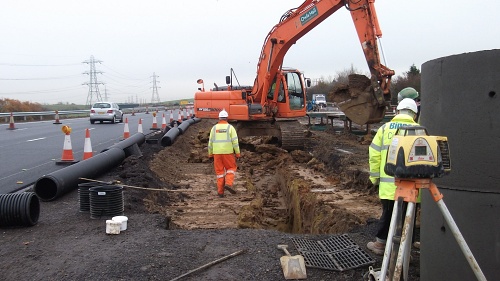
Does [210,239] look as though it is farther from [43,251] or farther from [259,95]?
[259,95]

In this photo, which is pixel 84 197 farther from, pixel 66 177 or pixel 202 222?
pixel 202 222

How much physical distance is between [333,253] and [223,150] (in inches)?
200

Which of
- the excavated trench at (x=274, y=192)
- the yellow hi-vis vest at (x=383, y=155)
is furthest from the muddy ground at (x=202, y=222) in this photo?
the yellow hi-vis vest at (x=383, y=155)

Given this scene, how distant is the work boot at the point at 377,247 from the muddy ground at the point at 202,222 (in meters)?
0.07

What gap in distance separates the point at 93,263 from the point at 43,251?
2.76 ft

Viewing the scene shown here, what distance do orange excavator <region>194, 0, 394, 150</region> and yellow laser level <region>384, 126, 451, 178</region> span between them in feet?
26.7

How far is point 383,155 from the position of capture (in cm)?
454

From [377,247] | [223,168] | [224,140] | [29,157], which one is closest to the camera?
[377,247]

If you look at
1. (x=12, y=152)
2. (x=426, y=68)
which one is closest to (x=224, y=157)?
(x=426, y=68)

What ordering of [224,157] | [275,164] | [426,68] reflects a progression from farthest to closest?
[275,164] < [224,157] < [426,68]

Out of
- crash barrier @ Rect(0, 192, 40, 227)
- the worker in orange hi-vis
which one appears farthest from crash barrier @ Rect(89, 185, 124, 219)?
the worker in orange hi-vis

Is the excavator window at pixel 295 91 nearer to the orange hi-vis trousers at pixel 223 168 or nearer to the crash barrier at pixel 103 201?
the orange hi-vis trousers at pixel 223 168

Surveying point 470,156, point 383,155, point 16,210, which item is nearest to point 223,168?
point 16,210

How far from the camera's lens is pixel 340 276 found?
416 centimetres
